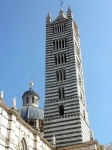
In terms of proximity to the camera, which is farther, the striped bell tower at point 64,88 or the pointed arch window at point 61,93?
the pointed arch window at point 61,93

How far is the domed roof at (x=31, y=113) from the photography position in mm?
39781

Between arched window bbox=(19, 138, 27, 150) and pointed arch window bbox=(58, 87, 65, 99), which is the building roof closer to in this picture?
pointed arch window bbox=(58, 87, 65, 99)

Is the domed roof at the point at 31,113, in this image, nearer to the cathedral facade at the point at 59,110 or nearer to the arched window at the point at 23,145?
the cathedral facade at the point at 59,110

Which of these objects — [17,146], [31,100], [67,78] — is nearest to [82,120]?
[67,78]

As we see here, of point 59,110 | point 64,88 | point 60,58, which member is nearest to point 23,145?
point 59,110

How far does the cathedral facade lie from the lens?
2128 centimetres

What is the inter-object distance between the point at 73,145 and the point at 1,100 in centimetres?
950

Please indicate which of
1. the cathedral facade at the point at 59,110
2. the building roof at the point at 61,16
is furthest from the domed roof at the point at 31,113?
the building roof at the point at 61,16

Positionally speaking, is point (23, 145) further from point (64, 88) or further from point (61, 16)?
point (61, 16)

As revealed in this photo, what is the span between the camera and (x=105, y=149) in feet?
100

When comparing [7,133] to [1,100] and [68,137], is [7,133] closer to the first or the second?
[1,100]

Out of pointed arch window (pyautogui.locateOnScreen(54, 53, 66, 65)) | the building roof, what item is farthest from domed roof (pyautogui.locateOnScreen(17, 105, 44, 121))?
the building roof

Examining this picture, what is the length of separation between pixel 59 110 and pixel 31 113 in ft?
34.7

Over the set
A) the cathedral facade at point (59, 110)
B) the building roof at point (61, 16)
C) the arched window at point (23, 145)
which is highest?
the building roof at point (61, 16)
